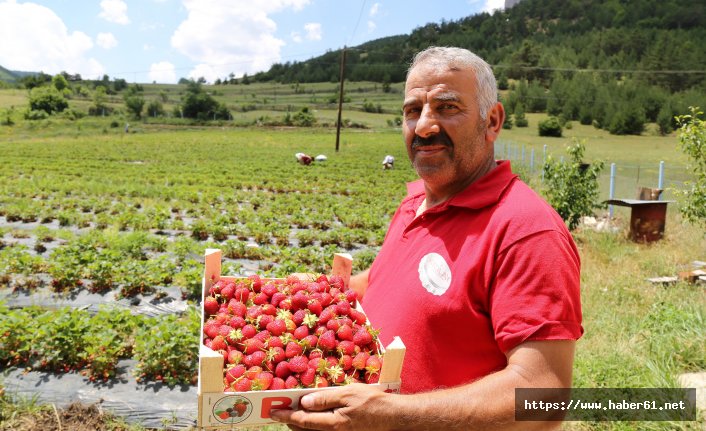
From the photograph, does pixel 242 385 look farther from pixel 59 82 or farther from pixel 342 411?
pixel 59 82

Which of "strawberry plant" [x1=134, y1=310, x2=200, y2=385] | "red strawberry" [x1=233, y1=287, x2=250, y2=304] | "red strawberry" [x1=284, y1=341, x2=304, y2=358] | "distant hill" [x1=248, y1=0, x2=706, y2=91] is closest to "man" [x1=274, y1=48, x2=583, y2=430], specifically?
"red strawberry" [x1=284, y1=341, x2=304, y2=358]

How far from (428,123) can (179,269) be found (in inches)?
246

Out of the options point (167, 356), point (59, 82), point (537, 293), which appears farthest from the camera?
point (59, 82)

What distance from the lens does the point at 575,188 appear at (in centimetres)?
1007

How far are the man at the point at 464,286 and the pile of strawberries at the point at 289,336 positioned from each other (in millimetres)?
119

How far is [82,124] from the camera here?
52281mm

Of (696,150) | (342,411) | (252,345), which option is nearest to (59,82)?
(696,150)

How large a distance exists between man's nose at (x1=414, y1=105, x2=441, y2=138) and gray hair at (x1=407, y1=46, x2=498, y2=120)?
0.65 feet

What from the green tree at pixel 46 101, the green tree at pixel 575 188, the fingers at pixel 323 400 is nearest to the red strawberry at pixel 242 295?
the fingers at pixel 323 400

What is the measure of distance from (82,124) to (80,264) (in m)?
53.2

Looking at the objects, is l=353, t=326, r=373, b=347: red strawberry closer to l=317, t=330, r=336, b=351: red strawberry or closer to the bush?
l=317, t=330, r=336, b=351: red strawberry

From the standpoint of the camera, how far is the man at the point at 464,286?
1.63 m

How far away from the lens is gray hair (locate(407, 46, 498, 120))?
2.11m

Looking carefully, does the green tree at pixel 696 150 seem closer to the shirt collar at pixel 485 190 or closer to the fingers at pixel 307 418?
the shirt collar at pixel 485 190
